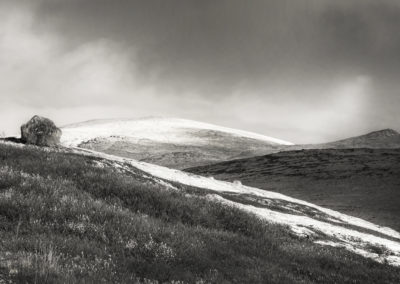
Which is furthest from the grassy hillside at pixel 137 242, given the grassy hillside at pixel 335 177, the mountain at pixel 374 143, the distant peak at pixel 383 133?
the distant peak at pixel 383 133

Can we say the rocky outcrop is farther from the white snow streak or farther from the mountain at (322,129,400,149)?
the mountain at (322,129,400,149)

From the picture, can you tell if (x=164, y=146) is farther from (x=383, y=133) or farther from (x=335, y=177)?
(x=383, y=133)

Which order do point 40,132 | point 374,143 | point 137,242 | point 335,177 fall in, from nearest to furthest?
point 137,242, point 40,132, point 335,177, point 374,143

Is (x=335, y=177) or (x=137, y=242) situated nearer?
(x=137, y=242)

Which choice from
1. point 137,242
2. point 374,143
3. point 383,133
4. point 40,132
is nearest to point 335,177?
point 374,143

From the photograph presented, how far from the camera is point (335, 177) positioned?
345 ft

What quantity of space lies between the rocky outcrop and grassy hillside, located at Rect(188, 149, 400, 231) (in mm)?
43708

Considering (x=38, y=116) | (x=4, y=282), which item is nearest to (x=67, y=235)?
(x=4, y=282)

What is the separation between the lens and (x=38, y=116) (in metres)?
49.0

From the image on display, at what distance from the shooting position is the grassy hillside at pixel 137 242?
7730mm

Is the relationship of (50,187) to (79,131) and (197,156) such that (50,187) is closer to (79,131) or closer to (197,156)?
(197,156)

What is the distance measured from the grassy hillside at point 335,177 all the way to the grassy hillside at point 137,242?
5134 centimetres

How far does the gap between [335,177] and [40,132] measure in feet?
249

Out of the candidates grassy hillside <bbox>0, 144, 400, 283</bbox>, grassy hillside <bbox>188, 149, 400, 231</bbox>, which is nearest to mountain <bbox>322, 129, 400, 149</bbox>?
grassy hillside <bbox>188, 149, 400, 231</bbox>
